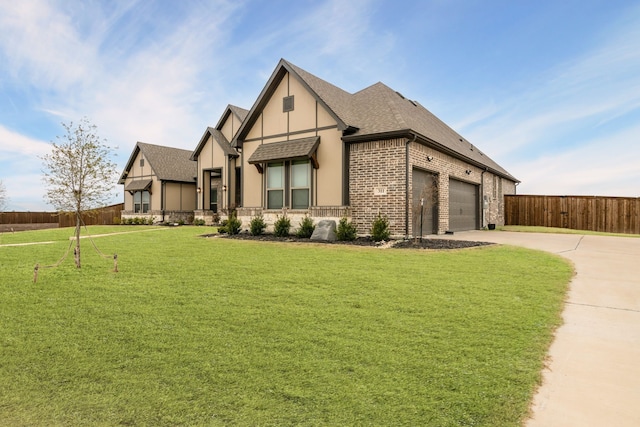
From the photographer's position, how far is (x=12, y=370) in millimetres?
3207

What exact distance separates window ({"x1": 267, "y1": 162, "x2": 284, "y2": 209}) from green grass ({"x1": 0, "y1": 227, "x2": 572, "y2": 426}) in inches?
342

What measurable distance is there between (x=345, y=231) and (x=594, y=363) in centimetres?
985

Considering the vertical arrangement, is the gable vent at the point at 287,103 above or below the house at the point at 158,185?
above

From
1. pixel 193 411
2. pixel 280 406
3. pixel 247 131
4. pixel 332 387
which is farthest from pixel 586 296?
pixel 247 131

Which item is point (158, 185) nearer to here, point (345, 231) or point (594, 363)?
point (345, 231)

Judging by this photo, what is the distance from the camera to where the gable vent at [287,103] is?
50.1ft

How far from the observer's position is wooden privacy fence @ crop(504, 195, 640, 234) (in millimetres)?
23234

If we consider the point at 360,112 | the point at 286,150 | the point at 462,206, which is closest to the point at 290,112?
the point at 286,150

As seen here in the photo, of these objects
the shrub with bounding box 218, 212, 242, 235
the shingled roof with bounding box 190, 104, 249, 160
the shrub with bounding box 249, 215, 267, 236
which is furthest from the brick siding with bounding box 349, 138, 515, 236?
the shingled roof with bounding box 190, 104, 249, 160

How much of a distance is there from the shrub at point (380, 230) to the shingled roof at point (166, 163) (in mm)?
20869

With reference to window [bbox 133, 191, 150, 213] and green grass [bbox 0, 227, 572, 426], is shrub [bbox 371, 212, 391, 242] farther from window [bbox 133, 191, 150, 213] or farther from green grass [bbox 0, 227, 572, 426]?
window [bbox 133, 191, 150, 213]

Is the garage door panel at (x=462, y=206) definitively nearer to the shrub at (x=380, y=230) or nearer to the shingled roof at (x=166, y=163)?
the shrub at (x=380, y=230)

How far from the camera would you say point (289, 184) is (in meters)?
15.4

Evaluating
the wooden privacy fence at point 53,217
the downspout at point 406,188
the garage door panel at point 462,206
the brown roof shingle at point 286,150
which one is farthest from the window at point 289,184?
the wooden privacy fence at point 53,217
